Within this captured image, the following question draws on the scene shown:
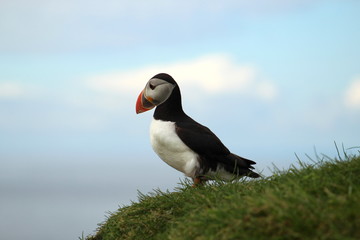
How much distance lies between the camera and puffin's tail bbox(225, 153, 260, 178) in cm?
805

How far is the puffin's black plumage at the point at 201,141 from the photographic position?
7727mm

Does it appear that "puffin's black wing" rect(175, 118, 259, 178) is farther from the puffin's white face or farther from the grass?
the grass

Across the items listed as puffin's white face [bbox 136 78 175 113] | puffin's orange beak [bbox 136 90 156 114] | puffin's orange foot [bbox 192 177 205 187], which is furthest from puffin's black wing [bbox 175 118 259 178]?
puffin's orange beak [bbox 136 90 156 114]

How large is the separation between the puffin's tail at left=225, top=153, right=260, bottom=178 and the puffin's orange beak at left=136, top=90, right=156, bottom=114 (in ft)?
5.49

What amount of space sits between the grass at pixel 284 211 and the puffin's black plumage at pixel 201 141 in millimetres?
996

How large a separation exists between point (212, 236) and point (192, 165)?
9.86ft

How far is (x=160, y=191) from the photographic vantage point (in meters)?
7.66

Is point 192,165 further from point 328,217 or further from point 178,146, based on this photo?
point 328,217

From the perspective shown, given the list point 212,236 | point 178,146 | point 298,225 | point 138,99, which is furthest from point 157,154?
point 298,225

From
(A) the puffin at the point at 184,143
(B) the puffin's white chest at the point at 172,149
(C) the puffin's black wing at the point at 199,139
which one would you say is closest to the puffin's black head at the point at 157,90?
(A) the puffin at the point at 184,143

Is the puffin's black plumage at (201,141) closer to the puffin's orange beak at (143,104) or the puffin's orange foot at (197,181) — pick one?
the puffin's orange foot at (197,181)

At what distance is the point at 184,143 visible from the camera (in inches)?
302

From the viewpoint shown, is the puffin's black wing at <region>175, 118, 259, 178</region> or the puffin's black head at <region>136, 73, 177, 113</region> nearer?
the puffin's black wing at <region>175, 118, 259, 178</region>

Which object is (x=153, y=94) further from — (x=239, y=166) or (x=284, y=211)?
(x=284, y=211)
